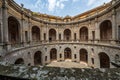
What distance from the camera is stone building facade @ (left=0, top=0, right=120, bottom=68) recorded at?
42.0 ft

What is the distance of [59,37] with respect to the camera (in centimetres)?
2912

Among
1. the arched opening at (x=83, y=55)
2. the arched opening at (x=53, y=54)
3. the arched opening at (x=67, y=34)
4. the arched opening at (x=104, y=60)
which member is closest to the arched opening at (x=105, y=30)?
the arched opening at (x=104, y=60)

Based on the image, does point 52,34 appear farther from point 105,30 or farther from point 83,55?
point 105,30

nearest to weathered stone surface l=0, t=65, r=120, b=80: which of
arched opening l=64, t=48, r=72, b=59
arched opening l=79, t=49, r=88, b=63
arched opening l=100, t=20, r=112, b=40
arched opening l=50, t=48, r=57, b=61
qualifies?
arched opening l=100, t=20, r=112, b=40

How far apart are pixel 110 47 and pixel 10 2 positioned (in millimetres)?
15759

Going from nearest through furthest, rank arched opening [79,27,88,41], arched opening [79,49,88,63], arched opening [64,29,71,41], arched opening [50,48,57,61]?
1. arched opening [79,49,88,63]
2. arched opening [79,27,88,41]
3. arched opening [50,48,57,61]
4. arched opening [64,29,71,41]

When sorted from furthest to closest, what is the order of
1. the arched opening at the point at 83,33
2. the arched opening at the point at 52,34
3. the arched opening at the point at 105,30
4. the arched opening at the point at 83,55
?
the arched opening at the point at 52,34 < the arched opening at the point at 83,33 < the arched opening at the point at 83,55 < the arched opening at the point at 105,30

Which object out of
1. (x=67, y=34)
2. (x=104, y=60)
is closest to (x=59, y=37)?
(x=67, y=34)

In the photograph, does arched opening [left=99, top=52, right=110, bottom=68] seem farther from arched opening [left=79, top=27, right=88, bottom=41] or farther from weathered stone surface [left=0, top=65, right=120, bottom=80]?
weathered stone surface [left=0, top=65, right=120, bottom=80]

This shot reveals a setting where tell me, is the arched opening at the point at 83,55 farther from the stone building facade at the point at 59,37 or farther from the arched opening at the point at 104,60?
the arched opening at the point at 104,60

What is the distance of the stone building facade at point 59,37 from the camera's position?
1281 centimetres

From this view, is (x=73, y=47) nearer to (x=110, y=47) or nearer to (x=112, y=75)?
(x=110, y=47)

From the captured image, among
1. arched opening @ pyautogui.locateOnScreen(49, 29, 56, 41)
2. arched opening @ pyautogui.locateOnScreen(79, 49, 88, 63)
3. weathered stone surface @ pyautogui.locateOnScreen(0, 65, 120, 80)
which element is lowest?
arched opening @ pyautogui.locateOnScreen(79, 49, 88, 63)

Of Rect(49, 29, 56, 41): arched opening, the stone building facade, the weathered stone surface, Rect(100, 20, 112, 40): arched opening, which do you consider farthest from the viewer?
Rect(49, 29, 56, 41): arched opening
